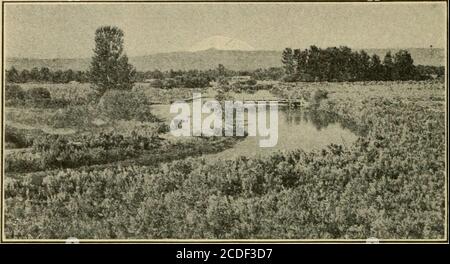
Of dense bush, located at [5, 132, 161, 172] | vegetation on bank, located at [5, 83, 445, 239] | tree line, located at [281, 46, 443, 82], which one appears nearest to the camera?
vegetation on bank, located at [5, 83, 445, 239]

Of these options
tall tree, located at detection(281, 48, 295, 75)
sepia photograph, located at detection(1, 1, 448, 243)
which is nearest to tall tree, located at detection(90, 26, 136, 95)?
sepia photograph, located at detection(1, 1, 448, 243)

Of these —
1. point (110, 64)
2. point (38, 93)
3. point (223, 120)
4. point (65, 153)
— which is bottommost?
point (65, 153)

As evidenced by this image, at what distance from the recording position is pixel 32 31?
20.7 ft

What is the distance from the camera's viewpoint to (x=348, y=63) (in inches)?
251

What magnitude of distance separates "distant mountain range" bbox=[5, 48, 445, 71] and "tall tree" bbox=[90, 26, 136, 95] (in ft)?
0.37

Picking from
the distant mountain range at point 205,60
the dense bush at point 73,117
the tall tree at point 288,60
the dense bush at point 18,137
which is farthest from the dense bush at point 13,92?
the tall tree at point 288,60

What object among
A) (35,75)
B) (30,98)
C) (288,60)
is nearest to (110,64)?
(35,75)

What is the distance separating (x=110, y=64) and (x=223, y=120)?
158 cm

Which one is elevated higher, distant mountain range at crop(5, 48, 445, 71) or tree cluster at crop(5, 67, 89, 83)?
distant mountain range at crop(5, 48, 445, 71)

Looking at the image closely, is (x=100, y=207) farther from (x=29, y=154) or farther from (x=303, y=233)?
(x=303, y=233)

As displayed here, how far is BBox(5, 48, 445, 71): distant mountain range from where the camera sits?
6.30 meters

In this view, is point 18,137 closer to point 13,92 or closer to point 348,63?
point 13,92

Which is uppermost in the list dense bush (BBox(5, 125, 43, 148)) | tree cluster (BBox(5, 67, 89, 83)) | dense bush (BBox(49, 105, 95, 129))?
tree cluster (BBox(5, 67, 89, 83))

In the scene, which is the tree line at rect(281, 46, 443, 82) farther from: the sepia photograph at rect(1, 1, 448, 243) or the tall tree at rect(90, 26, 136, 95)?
the tall tree at rect(90, 26, 136, 95)
